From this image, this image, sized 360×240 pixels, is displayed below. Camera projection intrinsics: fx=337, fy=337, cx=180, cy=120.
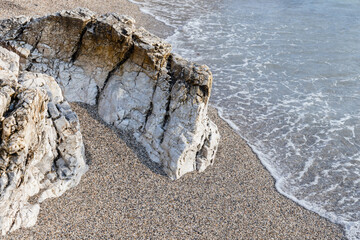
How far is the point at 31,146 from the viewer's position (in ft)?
24.0

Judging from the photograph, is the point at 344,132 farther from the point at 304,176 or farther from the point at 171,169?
the point at 171,169

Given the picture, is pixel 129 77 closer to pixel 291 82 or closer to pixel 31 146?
pixel 31 146

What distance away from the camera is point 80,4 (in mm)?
24406

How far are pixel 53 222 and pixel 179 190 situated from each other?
3.46 m

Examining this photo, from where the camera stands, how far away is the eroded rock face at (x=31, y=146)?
6707 millimetres

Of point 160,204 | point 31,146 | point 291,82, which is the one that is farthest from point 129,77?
point 291,82

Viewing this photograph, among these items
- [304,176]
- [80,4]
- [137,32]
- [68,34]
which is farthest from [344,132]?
[80,4]

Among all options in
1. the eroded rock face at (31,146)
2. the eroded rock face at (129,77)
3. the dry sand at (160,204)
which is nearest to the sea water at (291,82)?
the dry sand at (160,204)

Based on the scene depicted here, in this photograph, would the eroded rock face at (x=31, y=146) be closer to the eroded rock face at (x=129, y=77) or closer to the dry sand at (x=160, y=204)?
the dry sand at (x=160, y=204)

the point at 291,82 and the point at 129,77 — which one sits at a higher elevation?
the point at 129,77

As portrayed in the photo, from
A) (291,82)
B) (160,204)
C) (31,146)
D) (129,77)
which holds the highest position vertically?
(129,77)

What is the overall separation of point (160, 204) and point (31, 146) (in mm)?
3641

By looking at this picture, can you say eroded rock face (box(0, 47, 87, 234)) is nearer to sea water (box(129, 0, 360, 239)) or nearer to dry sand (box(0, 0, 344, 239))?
dry sand (box(0, 0, 344, 239))

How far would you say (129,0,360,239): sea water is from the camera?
1163 centimetres
